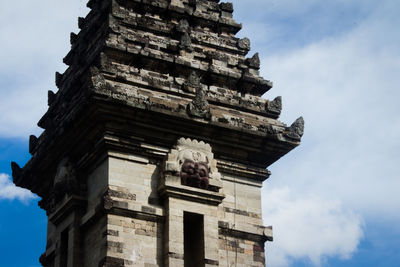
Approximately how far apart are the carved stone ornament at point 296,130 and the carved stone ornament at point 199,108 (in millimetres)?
2631

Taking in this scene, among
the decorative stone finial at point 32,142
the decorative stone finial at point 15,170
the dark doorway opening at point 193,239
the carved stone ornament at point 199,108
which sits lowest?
the dark doorway opening at point 193,239

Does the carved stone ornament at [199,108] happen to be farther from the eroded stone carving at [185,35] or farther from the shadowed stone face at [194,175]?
the eroded stone carving at [185,35]

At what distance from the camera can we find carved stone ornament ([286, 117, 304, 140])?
24844 mm

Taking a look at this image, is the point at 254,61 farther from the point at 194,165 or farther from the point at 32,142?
the point at 32,142

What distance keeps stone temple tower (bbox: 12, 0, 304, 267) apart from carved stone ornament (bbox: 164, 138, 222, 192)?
0.10ft

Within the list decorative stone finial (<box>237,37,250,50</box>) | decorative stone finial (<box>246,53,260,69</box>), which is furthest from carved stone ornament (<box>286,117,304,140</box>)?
decorative stone finial (<box>237,37,250,50</box>)

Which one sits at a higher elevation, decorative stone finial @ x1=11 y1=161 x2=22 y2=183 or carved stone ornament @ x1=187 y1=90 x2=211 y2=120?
carved stone ornament @ x1=187 y1=90 x2=211 y2=120

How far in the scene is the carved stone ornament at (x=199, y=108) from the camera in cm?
2359

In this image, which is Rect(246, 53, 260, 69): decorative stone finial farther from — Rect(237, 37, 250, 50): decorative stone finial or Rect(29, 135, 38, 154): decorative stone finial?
Rect(29, 135, 38, 154): decorative stone finial

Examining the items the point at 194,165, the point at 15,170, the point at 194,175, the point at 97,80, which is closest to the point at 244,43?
the point at 194,165

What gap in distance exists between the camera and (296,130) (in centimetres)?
2500

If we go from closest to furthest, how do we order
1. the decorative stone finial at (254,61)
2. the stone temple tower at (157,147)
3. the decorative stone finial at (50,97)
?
the stone temple tower at (157,147) → the decorative stone finial at (254,61) → the decorative stone finial at (50,97)

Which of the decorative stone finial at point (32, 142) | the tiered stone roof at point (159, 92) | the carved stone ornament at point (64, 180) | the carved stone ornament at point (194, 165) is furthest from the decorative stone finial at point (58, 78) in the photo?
the carved stone ornament at point (194, 165)

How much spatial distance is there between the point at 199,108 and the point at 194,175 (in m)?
1.94
